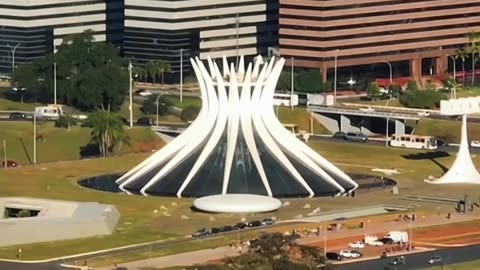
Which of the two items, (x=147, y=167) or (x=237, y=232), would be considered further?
(x=147, y=167)

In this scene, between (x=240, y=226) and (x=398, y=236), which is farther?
(x=240, y=226)

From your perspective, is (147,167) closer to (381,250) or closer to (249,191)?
(249,191)

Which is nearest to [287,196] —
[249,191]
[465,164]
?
[249,191]

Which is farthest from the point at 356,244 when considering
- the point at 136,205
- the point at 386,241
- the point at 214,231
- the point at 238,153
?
the point at 238,153

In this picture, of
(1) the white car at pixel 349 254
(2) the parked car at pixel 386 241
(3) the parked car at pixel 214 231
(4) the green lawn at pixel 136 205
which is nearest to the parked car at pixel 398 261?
(1) the white car at pixel 349 254

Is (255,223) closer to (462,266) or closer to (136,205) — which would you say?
(136,205)

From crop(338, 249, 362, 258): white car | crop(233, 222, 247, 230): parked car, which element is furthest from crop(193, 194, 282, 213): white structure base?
crop(338, 249, 362, 258): white car
